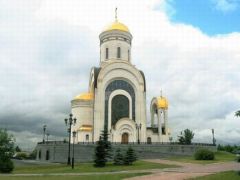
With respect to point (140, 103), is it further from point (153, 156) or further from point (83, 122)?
point (153, 156)

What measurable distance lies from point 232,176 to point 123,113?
3582 cm

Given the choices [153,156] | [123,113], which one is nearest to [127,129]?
[123,113]

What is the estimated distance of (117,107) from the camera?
51.9 meters

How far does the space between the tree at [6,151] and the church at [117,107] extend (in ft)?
66.1

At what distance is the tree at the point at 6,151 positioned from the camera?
88.3 feet

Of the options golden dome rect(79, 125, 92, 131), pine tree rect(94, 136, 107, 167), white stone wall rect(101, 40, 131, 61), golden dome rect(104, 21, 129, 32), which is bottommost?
pine tree rect(94, 136, 107, 167)

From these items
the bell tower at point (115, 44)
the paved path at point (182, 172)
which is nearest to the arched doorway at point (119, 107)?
the bell tower at point (115, 44)

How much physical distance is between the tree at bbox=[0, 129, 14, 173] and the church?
2014 centimetres

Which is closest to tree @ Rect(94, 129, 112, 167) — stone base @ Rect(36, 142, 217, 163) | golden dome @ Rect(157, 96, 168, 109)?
stone base @ Rect(36, 142, 217, 163)

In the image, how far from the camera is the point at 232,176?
1641 cm

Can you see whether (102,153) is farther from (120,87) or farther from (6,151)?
(120,87)

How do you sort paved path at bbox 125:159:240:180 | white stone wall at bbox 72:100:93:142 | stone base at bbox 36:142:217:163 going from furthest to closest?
1. white stone wall at bbox 72:100:93:142
2. stone base at bbox 36:142:217:163
3. paved path at bbox 125:159:240:180

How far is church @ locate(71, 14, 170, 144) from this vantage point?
1959 inches

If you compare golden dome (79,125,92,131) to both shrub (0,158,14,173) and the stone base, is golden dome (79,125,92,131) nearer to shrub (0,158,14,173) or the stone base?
the stone base
